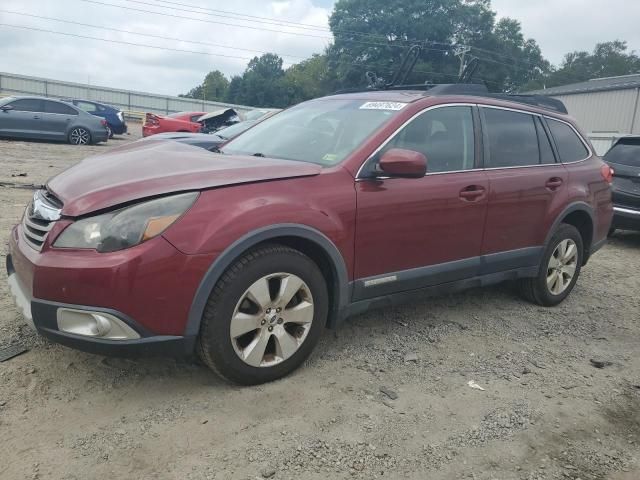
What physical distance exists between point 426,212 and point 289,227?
1.05 m

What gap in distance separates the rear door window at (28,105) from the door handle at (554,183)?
15.3 m

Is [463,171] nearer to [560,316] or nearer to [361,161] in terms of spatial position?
[361,161]

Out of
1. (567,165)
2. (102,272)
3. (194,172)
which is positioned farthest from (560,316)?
(102,272)

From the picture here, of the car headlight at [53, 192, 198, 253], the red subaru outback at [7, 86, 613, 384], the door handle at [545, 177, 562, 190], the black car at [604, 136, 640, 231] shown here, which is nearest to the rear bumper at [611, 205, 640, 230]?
the black car at [604, 136, 640, 231]

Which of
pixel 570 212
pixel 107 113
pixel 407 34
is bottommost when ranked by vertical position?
pixel 107 113

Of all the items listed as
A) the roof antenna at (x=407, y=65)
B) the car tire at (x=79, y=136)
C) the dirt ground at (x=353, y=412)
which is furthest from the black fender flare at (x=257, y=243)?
the car tire at (x=79, y=136)

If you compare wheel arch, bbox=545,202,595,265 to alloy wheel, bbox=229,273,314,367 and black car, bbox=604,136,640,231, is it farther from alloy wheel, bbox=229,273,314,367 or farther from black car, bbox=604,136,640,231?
black car, bbox=604,136,640,231

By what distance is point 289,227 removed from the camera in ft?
9.61

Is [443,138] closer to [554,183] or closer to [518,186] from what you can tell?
[518,186]

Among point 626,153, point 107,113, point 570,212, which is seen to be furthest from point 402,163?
point 107,113

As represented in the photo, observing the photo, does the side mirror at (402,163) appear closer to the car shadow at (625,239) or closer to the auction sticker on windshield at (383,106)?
the auction sticker on windshield at (383,106)

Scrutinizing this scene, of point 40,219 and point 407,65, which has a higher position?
point 407,65

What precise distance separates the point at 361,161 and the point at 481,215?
1.11 meters

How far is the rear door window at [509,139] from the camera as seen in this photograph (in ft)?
13.4
